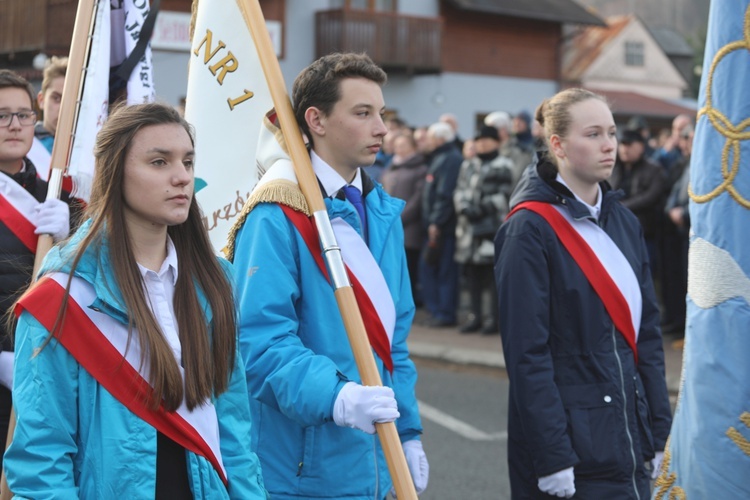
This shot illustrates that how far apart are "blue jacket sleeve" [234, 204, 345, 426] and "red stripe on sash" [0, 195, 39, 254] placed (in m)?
1.13

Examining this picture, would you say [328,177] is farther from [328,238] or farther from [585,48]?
[585,48]

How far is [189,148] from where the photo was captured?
2865 millimetres

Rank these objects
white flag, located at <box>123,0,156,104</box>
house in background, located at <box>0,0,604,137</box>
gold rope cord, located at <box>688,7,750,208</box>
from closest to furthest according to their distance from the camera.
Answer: gold rope cord, located at <box>688,7,750,208</box> < white flag, located at <box>123,0,156,104</box> < house in background, located at <box>0,0,604,137</box>

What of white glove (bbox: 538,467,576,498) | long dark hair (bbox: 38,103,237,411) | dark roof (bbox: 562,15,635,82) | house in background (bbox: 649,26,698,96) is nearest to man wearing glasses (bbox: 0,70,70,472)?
long dark hair (bbox: 38,103,237,411)

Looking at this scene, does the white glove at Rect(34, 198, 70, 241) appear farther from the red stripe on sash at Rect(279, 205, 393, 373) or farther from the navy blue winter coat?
the navy blue winter coat

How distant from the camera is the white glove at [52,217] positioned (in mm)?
4035

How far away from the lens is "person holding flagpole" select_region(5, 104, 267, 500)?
2.59m

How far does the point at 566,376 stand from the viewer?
394 cm

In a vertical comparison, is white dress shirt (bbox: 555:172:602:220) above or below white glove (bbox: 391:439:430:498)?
above

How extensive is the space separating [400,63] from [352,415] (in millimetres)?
26234

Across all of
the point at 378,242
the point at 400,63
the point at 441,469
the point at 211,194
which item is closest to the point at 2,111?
the point at 211,194

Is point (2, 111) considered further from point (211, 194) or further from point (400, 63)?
point (400, 63)

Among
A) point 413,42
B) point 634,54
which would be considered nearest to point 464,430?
point 413,42

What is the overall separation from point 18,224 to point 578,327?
2.20 m
